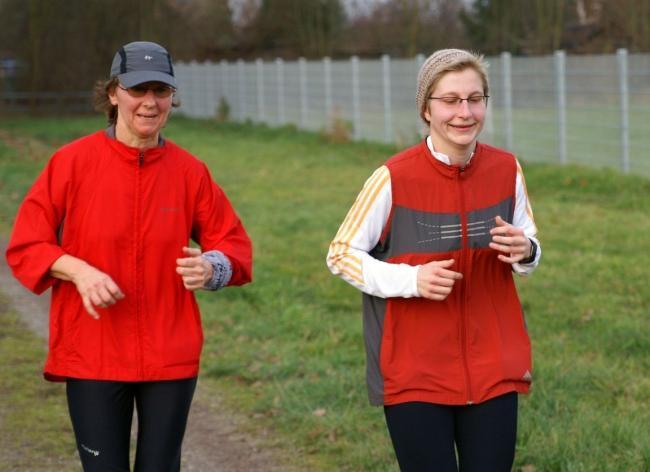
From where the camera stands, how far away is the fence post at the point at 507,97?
21297 millimetres

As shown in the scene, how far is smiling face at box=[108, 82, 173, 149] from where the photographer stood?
390 centimetres

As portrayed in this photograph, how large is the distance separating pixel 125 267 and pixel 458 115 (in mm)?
1187

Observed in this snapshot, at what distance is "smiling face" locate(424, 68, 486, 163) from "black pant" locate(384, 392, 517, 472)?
0.77 meters

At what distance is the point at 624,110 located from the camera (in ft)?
57.1

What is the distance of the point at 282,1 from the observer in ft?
179

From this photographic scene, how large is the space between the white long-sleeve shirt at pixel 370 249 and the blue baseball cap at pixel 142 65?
0.79m

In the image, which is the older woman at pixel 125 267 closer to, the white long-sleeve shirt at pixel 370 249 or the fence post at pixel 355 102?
the white long-sleeve shirt at pixel 370 249

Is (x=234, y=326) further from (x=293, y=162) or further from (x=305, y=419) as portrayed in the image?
(x=293, y=162)

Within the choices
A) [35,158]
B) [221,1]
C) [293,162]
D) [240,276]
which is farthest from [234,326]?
[221,1]

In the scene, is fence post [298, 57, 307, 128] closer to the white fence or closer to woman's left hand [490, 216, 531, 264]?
the white fence

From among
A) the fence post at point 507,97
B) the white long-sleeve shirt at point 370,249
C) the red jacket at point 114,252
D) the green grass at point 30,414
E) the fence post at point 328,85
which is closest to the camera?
the white long-sleeve shirt at point 370,249

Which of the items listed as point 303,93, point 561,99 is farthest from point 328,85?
point 561,99

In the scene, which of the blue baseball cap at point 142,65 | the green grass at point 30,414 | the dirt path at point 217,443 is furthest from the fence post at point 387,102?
the blue baseball cap at point 142,65

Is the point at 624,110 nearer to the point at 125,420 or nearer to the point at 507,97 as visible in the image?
the point at 507,97
